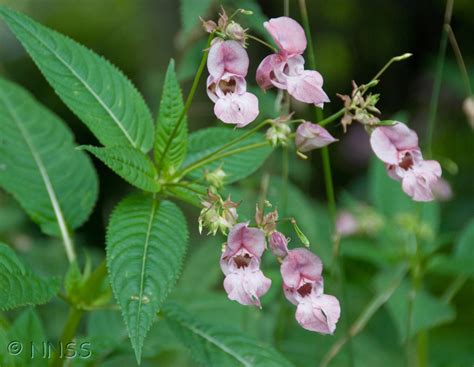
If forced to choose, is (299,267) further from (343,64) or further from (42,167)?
(343,64)

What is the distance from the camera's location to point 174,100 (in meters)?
1.17

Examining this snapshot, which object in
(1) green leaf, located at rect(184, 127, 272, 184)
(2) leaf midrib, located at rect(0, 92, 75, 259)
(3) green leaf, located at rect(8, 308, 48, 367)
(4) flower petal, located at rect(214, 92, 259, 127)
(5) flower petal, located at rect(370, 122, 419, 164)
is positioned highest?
(4) flower petal, located at rect(214, 92, 259, 127)

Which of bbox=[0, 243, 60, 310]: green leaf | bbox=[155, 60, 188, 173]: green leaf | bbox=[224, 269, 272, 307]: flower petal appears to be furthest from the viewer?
bbox=[155, 60, 188, 173]: green leaf

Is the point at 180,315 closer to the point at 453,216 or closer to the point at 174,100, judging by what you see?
the point at 174,100

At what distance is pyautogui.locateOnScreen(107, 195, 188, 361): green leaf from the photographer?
996mm

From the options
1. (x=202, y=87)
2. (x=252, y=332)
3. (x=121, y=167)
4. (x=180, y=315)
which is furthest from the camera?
(x=202, y=87)

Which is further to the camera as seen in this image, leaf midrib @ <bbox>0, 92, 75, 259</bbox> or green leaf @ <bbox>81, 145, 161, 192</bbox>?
leaf midrib @ <bbox>0, 92, 75, 259</bbox>

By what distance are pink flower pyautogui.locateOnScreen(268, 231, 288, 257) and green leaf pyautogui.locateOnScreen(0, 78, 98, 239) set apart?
527 millimetres

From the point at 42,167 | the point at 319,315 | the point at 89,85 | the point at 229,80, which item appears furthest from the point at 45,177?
the point at 319,315

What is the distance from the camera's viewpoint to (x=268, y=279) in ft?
3.22

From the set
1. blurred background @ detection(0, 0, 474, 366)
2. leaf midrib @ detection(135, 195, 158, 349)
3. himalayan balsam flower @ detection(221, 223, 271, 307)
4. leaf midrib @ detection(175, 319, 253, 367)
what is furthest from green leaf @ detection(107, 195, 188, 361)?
blurred background @ detection(0, 0, 474, 366)

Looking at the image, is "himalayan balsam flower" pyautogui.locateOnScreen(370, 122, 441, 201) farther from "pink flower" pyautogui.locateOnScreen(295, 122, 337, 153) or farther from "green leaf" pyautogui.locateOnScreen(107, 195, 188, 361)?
"green leaf" pyautogui.locateOnScreen(107, 195, 188, 361)

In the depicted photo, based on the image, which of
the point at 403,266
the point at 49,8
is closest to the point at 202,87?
the point at 403,266

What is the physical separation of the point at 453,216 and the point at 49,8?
2.64 meters
